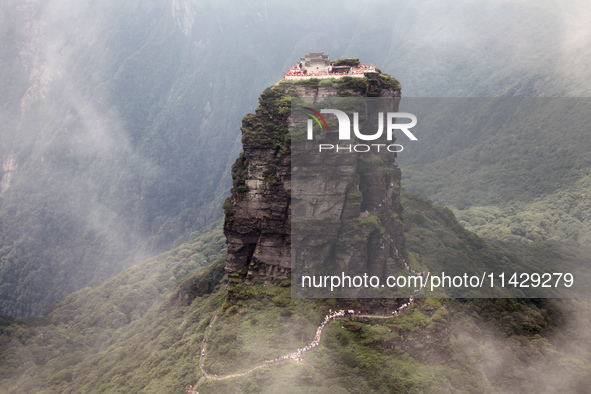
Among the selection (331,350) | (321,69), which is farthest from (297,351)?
(321,69)

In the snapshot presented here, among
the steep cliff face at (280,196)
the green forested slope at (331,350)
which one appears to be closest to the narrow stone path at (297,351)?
the green forested slope at (331,350)

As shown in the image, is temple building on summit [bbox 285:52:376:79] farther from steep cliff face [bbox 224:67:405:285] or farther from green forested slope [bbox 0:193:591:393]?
green forested slope [bbox 0:193:591:393]

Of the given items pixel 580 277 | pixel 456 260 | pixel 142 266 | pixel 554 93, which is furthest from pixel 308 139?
pixel 554 93

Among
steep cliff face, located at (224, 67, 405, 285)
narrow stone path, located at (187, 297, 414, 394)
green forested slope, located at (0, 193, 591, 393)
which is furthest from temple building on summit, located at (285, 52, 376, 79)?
narrow stone path, located at (187, 297, 414, 394)

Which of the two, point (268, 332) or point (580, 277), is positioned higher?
point (580, 277)

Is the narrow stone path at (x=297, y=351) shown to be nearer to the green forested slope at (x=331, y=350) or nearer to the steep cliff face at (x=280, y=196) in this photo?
the green forested slope at (x=331, y=350)

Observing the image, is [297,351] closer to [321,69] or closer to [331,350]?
[331,350]

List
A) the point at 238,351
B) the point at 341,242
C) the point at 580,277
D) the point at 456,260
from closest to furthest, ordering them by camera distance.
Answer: the point at 238,351 < the point at 341,242 < the point at 456,260 < the point at 580,277

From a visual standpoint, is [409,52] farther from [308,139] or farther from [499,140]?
[308,139]
